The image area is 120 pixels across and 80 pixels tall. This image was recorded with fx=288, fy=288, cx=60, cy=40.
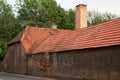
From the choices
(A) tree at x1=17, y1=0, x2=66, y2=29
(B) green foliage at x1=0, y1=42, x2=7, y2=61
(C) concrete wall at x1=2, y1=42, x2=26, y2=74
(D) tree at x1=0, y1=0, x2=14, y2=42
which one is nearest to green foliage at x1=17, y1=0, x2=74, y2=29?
(A) tree at x1=17, y1=0, x2=66, y2=29

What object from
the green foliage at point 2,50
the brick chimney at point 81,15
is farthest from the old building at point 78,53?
the green foliage at point 2,50

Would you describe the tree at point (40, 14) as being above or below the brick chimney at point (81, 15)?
above

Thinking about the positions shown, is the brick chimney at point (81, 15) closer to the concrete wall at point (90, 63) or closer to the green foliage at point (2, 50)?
the concrete wall at point (90, 63)

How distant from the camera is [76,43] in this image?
26.3 metres

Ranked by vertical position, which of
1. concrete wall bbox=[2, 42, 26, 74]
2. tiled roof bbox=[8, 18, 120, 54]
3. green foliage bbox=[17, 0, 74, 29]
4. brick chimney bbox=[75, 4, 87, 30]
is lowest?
concrete wall bbox=[2, 42, 26, 74]

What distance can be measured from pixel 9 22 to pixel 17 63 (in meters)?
24.9

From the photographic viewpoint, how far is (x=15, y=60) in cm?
4219

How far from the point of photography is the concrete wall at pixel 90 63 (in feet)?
67.4

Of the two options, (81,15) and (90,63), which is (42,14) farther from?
(90,63)

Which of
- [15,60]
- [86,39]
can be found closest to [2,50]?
[15,60]

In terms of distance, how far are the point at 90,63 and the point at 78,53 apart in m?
2.03

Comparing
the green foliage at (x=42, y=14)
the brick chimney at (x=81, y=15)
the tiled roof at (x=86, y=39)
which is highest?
the green foliage at (x=42, y=14)

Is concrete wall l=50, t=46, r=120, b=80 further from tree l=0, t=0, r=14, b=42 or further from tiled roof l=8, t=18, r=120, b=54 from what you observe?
tree l=0, t=0, r=14, b=42

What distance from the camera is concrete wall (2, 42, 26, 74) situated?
1510 inches
